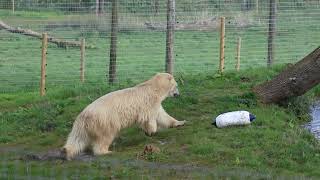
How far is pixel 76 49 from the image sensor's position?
2202 centimetres

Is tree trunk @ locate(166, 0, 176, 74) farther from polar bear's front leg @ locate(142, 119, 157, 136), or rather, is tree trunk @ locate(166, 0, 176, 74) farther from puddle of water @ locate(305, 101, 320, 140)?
polar bear's front leg @ locate(142, 119, 157, 136)

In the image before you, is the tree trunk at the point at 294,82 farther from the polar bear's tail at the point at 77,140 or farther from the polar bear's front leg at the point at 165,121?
the polar bear's tail at the point at 77,140

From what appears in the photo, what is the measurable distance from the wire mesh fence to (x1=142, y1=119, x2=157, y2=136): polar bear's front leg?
580cm

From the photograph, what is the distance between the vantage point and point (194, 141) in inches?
323

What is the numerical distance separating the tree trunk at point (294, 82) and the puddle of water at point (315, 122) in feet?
1.45

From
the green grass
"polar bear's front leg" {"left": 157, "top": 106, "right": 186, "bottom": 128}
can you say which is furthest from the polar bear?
the green grass

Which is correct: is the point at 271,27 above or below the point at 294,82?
above

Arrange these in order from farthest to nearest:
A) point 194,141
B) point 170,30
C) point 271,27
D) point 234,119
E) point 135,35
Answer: point 135,35 → point 271,27 → point 170,30 → point 234,119 → point 194,141

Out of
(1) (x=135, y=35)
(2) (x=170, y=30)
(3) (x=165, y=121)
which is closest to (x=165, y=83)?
(3) (x=165, y=121)

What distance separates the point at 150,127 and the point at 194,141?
0.83m

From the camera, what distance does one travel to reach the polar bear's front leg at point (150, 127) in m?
8.80

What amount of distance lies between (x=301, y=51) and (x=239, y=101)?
33.9 feet

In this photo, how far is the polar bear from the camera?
8250 millimetres

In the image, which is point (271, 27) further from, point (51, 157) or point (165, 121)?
point (51, 157)
